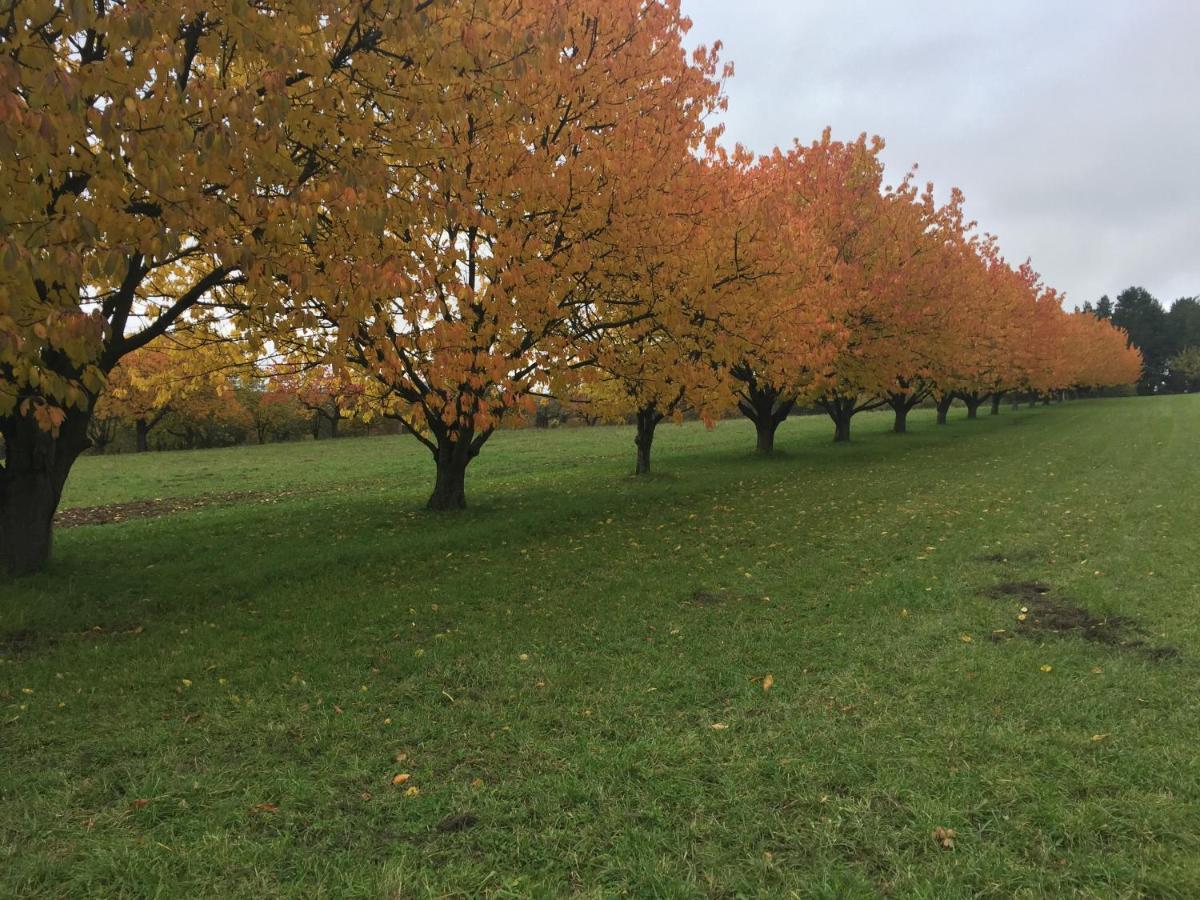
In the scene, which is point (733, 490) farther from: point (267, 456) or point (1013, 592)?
point (267, 456)

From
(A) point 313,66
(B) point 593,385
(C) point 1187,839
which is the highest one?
(A) point 313,66

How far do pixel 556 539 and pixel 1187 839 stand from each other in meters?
7.52

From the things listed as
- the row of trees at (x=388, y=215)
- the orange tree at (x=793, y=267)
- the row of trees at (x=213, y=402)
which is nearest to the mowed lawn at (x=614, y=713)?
the row of trees at (x=388, y=215)

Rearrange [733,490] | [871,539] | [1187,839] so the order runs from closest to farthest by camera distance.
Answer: [1187,839], [871,539], [733,490]

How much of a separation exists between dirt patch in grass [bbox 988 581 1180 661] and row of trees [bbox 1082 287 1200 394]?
105m

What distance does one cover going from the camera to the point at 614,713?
166 inches

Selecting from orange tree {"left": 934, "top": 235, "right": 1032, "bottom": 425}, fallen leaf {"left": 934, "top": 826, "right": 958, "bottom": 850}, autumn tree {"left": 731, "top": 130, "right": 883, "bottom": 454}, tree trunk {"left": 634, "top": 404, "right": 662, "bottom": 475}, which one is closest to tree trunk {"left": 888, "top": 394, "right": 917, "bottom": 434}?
orange tree {"left": 934, "top": 235, "right": 1032, "bottom": 425}

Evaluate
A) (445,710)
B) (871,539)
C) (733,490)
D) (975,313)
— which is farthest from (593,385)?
(975,313)

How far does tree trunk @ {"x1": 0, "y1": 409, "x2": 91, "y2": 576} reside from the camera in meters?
7.20

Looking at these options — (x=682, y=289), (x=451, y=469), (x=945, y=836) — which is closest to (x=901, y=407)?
(x=682, y=289)

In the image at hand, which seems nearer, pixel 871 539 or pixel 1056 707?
pixel 1056 707

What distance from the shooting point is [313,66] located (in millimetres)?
5055

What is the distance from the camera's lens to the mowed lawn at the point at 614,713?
285 centimetres

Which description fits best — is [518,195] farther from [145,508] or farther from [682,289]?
[145,508]
